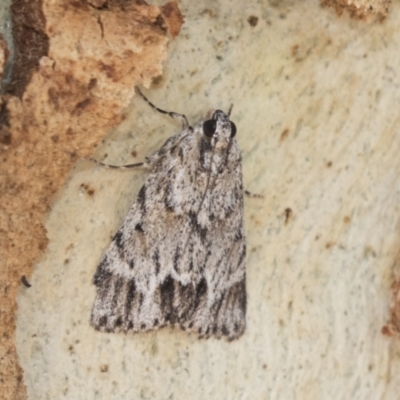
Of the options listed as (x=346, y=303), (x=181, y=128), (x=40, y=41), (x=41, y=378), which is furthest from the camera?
(x=346, y=303)

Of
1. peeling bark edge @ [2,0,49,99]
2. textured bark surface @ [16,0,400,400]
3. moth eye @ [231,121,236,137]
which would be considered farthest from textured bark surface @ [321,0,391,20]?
peeling bark edge @ [2,0,49,99]

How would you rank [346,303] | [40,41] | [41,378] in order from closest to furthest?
[40,41] → [41,378] → [346,303]

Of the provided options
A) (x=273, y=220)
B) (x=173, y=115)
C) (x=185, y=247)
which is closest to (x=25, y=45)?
(x=173, y=115)

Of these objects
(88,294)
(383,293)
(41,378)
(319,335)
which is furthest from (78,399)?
(383,293)

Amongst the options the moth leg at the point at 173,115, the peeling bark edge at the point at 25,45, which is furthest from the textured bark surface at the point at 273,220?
the peeling bark edge at the point at 25,45

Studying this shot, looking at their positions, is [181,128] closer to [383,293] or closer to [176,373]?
[176,373]

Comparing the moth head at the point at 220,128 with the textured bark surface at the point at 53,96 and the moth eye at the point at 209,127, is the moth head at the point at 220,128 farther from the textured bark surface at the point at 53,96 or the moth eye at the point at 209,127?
the textured bark surface at the point at 53,96

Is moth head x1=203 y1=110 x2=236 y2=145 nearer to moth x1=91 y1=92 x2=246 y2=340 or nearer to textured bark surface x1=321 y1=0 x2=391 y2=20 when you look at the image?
moth x1=91 y1=92 x2=246 y2=340

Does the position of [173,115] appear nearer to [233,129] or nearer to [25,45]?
[233,129]
